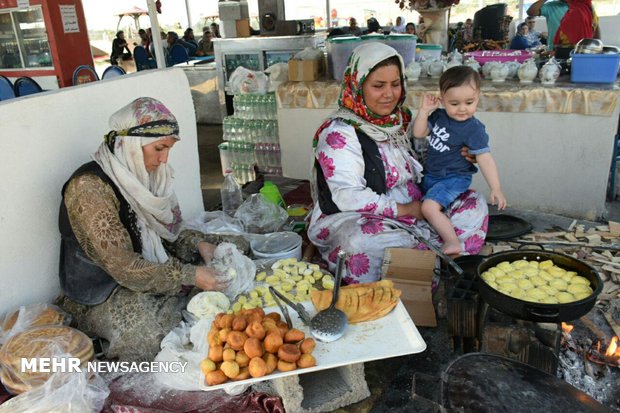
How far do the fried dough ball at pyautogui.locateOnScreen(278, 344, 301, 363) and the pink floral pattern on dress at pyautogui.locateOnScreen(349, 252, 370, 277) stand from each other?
1145 millimetres

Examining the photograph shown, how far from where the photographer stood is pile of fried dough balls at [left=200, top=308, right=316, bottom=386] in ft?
5.64

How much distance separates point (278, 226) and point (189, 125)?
1038 millimetres

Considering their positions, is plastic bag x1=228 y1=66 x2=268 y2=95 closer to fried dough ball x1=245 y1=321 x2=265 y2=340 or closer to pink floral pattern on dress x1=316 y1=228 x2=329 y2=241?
pink floral pattern on dress x1=316 y1=228 x2=329 y2=241

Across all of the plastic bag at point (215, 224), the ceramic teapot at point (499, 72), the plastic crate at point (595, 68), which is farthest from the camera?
the ceramic teapot at point (499, 72)

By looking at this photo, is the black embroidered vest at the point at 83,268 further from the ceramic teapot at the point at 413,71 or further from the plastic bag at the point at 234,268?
the ceramic teapot at the point at 413,71

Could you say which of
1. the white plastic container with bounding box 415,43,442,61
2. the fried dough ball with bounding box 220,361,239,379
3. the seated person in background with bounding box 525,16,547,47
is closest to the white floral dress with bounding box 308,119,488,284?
the fried dough ball with bounding box 220,361,239,379

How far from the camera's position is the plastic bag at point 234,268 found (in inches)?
99.4

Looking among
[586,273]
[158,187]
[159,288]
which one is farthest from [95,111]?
[586,273]

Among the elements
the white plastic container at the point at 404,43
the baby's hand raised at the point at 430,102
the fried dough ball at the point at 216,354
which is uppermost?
the white plastic container at the point at 404,43

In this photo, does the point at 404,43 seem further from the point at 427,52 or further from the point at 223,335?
the point at 223,335

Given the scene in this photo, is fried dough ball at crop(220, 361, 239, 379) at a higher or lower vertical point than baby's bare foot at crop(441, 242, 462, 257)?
higher

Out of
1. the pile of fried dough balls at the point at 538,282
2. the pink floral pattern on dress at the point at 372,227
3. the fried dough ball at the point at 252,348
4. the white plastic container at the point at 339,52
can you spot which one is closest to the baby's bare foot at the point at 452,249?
the pink floral pattern on dress at the point at 372,227

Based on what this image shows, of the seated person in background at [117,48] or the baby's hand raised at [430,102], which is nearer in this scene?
the baby's hand raised at [430,102]

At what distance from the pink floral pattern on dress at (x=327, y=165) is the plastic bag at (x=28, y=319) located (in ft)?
5.22
